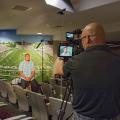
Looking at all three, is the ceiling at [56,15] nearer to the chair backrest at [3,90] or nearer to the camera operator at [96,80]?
the chair backrest at [3,90]

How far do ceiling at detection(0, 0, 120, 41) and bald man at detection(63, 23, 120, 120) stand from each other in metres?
3.03

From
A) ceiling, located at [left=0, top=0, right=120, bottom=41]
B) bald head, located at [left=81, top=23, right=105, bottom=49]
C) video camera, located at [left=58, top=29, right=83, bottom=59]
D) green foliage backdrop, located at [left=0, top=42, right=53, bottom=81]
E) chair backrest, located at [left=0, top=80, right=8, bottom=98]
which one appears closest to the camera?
bald head, located at [left=81, top=23, right=105, bottom=49]

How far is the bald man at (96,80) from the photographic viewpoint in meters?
1.72

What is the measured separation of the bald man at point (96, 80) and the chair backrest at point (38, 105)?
2.46 m

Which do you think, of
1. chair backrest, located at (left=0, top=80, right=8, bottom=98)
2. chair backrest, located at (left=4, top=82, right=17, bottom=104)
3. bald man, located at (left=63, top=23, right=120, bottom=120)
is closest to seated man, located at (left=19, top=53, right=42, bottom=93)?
chair backrest, located at (left=0, top=80, right=8, bottom=98)

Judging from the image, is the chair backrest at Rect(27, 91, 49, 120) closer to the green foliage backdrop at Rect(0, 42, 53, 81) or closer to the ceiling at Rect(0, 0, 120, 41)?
the ceiling at Rect(0, 0, 120, 41)

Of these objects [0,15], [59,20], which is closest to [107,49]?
[59,20]

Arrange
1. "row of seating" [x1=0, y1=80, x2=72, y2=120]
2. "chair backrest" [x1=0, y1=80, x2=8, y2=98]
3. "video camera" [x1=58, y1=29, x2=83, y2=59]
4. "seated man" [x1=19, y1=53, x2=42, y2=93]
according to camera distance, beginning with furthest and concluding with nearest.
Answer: "seated man" [x1=19, y1=53, x2=42, y2=93] < "chair backrest" [x1=0, y1=80, x2=8, y2=98] < "row of seating" [x1=0, y1=80, x2=72, y2=120] < "video camera" [x1=58, y1=29, x2=83, y2=59]

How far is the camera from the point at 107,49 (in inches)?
72.2

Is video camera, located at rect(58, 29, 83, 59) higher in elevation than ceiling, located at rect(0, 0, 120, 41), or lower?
lower

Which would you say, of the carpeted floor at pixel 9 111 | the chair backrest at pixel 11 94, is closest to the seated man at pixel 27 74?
the chair backrest at pixel 11 94

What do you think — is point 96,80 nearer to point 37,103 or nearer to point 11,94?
point 37,103

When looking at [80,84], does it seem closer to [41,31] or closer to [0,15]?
[0,15]

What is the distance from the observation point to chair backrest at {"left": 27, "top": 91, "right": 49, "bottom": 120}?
4.28m
